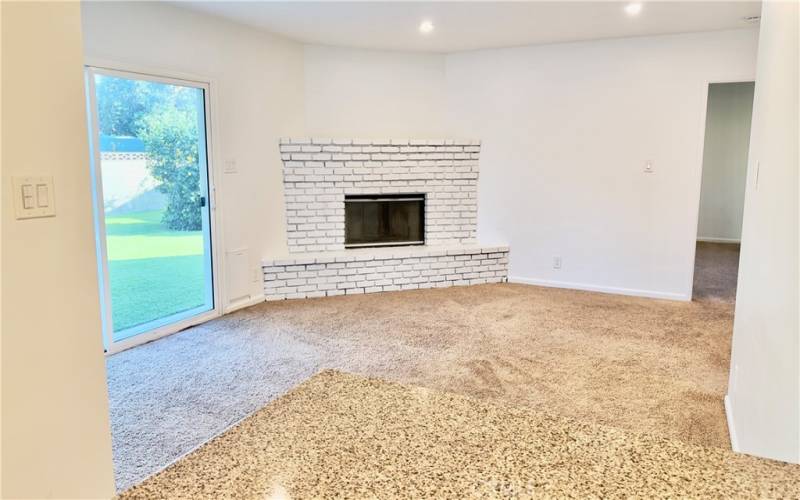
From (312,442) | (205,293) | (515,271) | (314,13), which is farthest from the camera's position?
(515,271)

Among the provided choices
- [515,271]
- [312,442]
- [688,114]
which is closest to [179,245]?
[515,271]

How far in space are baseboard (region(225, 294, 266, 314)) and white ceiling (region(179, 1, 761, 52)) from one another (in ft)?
7.68

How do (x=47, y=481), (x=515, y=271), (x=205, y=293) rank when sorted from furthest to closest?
(x=515, y=271), (x=205, y=293), (x=47, y=481)

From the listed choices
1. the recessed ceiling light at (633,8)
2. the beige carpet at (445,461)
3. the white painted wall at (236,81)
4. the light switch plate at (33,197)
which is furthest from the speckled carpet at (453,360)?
the recessed ceiling light at (633,8)

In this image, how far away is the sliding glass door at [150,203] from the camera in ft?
11.5

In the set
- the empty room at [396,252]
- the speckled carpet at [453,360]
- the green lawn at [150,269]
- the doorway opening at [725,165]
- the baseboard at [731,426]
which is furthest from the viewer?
the doorway opening at [725,165]

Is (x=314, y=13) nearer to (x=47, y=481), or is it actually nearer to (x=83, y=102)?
(x=83, y=102)

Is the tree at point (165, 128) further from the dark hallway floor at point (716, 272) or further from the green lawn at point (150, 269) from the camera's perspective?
the dark hallway floor at point (716, 272)

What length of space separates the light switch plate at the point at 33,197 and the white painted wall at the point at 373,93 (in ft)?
13.2

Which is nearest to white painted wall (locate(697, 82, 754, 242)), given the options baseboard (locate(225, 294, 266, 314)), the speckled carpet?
the speckled carpet

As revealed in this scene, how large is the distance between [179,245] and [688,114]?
4486 mm

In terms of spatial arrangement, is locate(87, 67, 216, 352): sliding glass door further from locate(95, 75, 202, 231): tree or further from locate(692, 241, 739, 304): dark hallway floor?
locate(692, 241, 739, 304): dark hallway floor

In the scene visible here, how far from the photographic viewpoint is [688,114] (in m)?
4.74

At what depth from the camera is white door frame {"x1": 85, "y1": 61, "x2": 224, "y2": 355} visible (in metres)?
3.34
